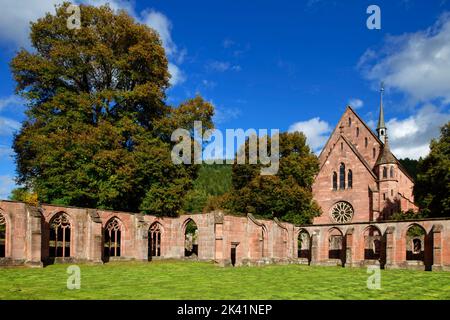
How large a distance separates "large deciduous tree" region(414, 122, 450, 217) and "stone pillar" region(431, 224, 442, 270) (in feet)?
19.7

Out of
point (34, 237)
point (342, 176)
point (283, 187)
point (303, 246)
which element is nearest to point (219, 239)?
point (34, 237)

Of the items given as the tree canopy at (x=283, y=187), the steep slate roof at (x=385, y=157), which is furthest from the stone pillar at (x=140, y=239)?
the steep slate roof at (x=385, y=157)

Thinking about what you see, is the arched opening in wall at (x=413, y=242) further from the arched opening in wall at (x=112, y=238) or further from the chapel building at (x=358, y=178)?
the arched opening in wall at (x=112, y=238)

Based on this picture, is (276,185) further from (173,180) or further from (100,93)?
(100,93)

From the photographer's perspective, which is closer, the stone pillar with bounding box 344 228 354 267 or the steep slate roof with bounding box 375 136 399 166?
the stone pillar with bounding box 344 228 354 267

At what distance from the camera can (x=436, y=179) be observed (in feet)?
115

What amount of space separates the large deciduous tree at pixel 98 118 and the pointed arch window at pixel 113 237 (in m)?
1.43

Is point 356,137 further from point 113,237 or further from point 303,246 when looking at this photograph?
point 113,237

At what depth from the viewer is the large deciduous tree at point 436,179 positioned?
34.1 meters

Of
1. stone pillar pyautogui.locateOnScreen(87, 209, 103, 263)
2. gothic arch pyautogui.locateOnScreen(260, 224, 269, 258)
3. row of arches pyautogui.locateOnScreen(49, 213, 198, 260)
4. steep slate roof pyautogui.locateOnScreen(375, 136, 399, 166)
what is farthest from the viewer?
steep slate roof pyautogui.locateOnScreen(375, 136, 399, 166)

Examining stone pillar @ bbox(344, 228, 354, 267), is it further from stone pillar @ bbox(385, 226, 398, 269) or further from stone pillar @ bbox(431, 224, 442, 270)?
stone pillar @ bbox(431, 224, 442, 270)

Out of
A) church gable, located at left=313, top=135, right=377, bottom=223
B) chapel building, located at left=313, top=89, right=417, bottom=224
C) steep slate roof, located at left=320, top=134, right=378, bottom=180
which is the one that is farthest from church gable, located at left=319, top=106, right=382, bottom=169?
church gable, located at left=313, top=135, right=377, bottom=223

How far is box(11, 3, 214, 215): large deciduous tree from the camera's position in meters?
27.3

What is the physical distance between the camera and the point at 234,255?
32.9m
